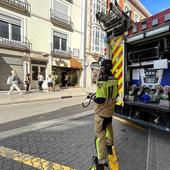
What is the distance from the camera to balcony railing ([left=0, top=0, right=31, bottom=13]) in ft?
54.0

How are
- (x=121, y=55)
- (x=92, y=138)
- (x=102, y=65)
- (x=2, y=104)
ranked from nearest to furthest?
(x=102, y=65) < (x=92, y=138) < (x=121, y=55) < (x=2, y=104)

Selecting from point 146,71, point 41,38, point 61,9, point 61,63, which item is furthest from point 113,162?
point 61,9

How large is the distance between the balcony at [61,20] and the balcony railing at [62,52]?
100 inches

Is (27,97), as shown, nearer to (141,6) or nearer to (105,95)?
(105,95)

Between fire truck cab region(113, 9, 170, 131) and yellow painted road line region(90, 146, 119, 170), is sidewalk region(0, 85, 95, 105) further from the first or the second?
yellow painted road line region(90, 146, 119, 170)

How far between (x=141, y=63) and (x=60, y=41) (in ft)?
60.1

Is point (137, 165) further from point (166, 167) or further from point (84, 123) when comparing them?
point (84, 123)

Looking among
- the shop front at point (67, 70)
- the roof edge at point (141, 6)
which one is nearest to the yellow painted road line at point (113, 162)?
the shop front at point (67, 70)

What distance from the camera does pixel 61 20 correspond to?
2188cm

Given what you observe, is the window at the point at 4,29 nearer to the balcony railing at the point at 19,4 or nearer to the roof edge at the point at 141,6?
the balcony railing at the point at 19,4

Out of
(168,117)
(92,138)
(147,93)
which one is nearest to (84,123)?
(92,138)

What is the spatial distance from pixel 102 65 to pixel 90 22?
2391 cm

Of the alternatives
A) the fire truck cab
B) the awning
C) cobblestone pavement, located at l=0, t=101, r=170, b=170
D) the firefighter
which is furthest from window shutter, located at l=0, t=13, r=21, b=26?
the firefighter

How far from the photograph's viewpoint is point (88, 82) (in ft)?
86.4
